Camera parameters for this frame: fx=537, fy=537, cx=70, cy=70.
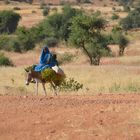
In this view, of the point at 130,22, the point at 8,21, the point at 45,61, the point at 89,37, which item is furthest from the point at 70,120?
the point at 130,22

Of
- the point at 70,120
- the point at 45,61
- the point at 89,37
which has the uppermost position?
the point at 89,37

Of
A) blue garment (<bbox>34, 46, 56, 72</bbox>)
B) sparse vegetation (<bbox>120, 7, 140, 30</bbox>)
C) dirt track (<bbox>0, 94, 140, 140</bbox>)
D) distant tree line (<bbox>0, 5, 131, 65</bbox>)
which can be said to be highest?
sparse vegetation (<bbox>120, 7, 140, 30</bbox>)

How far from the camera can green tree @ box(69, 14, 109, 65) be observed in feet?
135

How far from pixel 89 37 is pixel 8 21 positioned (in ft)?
113

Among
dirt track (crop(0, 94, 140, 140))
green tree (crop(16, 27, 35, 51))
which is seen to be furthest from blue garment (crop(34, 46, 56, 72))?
green tree (crop(16, 27, 35, 51))

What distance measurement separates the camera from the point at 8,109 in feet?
33.9

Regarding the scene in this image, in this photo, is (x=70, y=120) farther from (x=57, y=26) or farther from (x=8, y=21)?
(x=8, y=21)

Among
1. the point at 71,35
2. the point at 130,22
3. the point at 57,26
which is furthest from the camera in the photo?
the point at 130,22

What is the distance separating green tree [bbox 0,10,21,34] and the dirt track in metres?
62.7

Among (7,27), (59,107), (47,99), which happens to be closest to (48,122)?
(59,107)

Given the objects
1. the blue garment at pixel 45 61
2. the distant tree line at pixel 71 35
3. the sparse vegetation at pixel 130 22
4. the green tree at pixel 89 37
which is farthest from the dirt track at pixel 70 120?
the sparse vegetation at pixel 130 22

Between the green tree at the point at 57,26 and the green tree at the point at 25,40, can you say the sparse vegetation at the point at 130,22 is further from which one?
the green tree at the point at 25,40

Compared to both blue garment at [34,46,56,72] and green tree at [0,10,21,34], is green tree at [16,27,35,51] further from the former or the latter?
blue garment at [34,46,56,72]

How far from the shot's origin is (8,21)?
74375 millimetres
